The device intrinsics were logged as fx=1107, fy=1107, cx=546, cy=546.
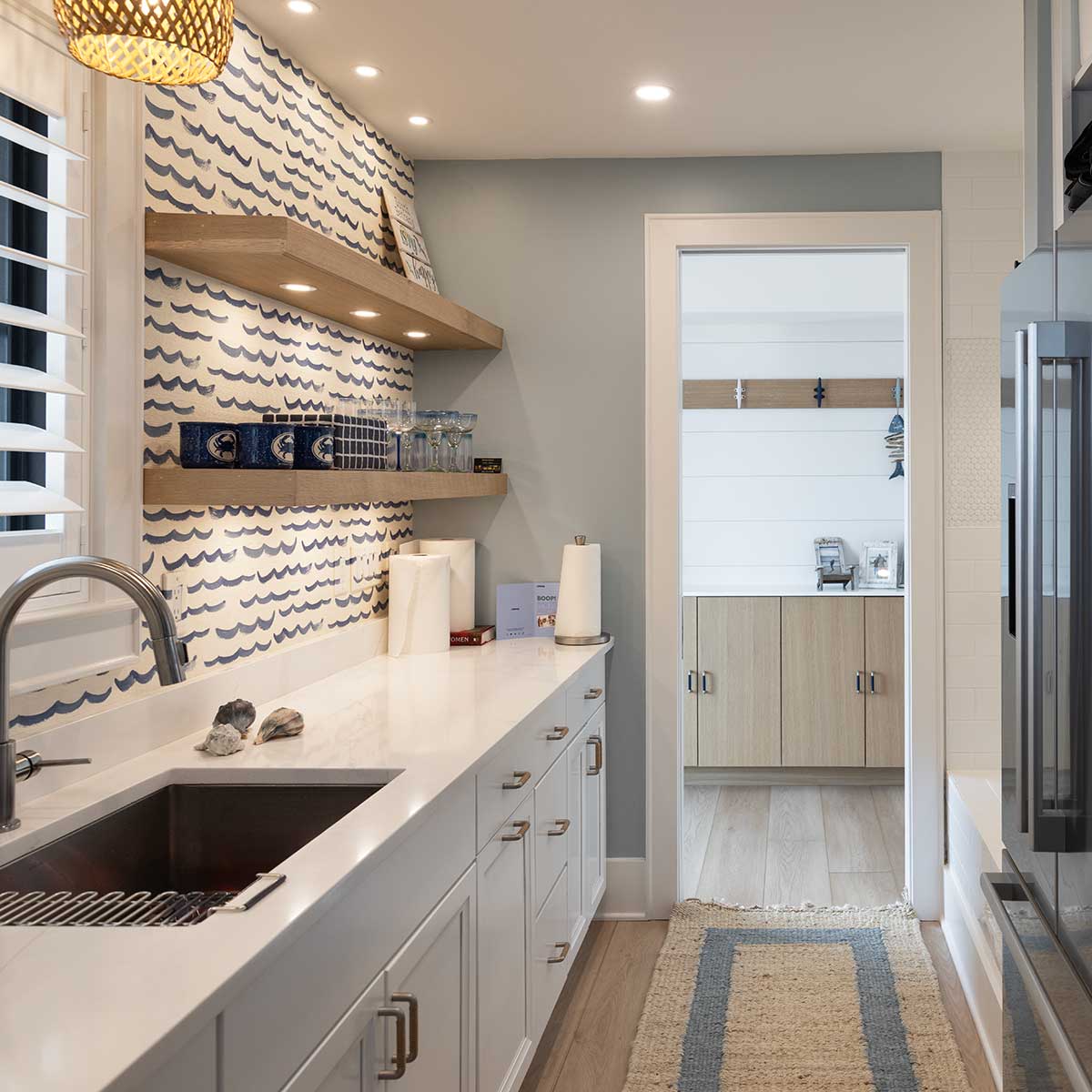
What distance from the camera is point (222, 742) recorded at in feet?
6.61

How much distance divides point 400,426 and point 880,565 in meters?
3.35

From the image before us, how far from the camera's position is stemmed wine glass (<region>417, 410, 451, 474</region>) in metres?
3.12

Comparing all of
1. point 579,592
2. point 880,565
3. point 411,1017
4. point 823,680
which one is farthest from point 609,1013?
point 880,565

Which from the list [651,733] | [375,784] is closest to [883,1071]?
[651,733]

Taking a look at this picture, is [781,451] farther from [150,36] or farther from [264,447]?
[150,36]

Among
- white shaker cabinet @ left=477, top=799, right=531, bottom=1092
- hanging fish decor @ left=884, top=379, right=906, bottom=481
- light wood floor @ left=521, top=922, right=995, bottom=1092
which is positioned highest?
hanging fish decor @ left=884, top=379, right=906, bottom=481

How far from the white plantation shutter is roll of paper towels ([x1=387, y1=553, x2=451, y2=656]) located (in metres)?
1.42

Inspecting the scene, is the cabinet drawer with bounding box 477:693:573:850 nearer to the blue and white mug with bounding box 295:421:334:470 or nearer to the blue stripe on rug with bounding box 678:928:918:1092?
→ the blue and white mug with bounding box 295:421:334:470

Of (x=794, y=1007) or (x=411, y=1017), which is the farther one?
(x=794, y=1007)

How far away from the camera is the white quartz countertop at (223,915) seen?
97 cm

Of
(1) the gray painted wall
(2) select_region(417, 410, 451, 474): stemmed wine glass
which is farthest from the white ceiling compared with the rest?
(2) select_region(417, 410, 451, 474): stemmed wine glass

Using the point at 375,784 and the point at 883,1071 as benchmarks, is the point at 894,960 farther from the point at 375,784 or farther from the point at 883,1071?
the point at 375,784

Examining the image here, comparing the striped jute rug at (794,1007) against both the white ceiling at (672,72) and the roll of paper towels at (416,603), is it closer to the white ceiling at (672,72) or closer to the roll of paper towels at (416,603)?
the roll of paper towels at (416,603)

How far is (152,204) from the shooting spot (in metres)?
2.15
